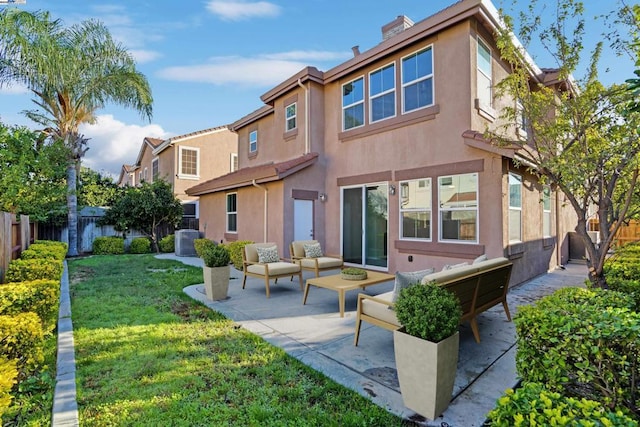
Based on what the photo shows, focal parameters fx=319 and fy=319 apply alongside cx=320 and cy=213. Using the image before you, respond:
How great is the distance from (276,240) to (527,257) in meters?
7.66

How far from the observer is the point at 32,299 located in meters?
4.31

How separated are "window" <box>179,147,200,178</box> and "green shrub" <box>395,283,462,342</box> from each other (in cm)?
2018

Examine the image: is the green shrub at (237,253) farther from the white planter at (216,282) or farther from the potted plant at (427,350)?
the potted plant at (427,350)

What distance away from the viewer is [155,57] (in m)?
12.7

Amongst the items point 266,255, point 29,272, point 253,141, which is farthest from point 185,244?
point 29,272

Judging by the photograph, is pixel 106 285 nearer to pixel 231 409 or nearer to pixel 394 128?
pixel 231 409

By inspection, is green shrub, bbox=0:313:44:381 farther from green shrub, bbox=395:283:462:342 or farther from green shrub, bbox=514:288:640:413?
green shrub, bbox=514:288:640:413

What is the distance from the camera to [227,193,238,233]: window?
551 inches

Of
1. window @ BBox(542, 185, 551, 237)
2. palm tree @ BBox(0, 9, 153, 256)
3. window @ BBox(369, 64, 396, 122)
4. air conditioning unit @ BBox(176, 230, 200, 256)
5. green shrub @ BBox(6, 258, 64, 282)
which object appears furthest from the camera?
air conditioning unit @ BBox(176, 230, 200, 256)

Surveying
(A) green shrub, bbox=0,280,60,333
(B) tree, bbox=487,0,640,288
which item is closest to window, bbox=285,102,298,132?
(B) tree, bbox=487,0,640,288

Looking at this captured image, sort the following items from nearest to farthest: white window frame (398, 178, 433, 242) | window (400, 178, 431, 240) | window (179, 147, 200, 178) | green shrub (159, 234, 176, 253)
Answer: white window frame (398, 178, 433, 242)
window (400, 178, 431, 240)
green shrub (159, 234, 176, 253)
window (179, 147, 200, 178)

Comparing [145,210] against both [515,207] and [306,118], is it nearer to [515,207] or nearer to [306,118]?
[306,118]

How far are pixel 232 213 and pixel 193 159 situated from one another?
8.93 meters

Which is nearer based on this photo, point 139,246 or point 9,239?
point 9,239
